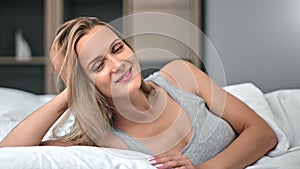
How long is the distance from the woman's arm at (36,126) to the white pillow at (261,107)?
563 millimetres

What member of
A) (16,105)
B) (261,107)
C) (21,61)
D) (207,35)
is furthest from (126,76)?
(21,61)

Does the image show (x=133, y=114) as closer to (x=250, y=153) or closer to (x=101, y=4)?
(x=250, y=153)

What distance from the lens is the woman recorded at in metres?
1.20

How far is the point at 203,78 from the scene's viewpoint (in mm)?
1438

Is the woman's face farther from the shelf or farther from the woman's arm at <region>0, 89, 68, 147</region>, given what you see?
the shelf

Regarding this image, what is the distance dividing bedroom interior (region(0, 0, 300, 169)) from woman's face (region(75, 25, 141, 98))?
0.56 ft

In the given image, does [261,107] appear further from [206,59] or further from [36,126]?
[206,59]

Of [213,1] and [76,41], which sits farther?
[213,1]

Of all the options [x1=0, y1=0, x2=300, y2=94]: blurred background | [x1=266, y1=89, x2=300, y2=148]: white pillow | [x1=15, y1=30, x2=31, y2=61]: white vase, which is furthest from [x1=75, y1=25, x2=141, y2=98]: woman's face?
[x1=15, y1=30, x2=31, y2=61]: white vase

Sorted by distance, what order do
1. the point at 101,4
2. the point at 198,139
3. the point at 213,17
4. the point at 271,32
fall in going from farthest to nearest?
the point at 101,4
the point at 213,17
the point at 271,32
the point at 198,139

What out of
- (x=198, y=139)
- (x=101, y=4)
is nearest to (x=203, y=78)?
(x=198, y=139)

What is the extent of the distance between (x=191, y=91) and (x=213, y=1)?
4.31 ft

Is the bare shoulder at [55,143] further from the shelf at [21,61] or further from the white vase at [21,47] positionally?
the white vase at [21,47]

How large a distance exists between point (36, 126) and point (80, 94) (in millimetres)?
145
